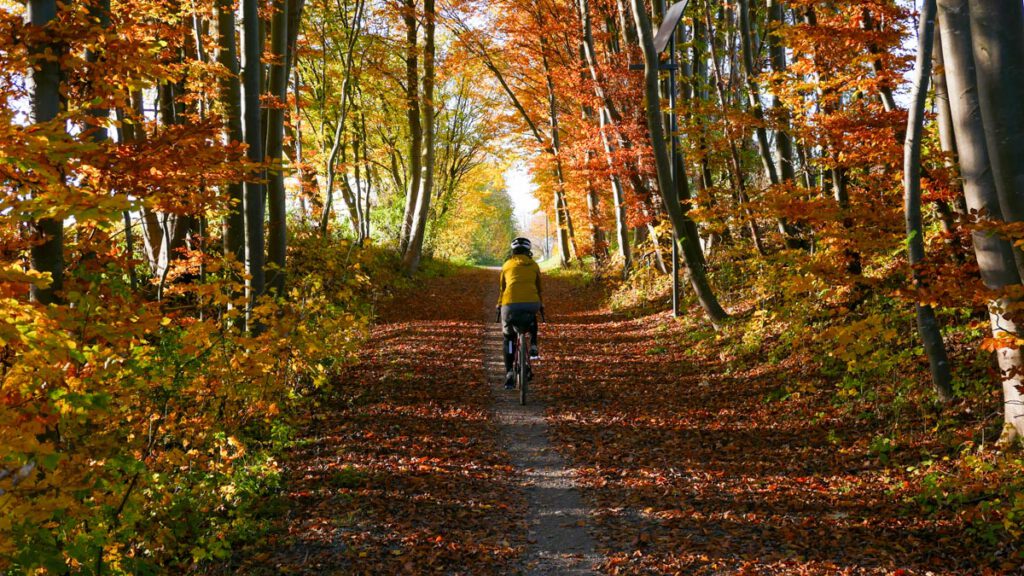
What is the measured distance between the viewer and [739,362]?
Answer: 374 inches

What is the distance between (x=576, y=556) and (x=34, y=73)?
5340 mm

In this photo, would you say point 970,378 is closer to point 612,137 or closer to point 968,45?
point 968,45

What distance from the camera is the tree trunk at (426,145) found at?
58.3 ft

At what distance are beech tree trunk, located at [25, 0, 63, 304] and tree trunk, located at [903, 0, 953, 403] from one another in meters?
6.96

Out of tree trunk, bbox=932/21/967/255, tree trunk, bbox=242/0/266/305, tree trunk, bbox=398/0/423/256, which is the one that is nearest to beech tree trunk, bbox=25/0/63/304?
tree trunk, bbox=242/0/266/305

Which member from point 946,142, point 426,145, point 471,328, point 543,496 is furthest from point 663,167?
point 426,145

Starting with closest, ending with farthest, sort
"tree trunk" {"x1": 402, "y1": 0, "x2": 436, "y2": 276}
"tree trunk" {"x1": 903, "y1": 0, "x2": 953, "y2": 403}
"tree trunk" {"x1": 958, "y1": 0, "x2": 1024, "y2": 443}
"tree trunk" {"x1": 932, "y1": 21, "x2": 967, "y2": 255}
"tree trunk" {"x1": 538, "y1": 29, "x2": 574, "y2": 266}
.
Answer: "tree trunk" {"x1": 958, "y1": 0, "x2": 1024, "y2": 443}
"tree trunk" {"x1": 903, "y1": 0, "x2": 953, "y2": 403}
"tree trunk" {"x1": 932, "y1": 21, "x2": 967, "y2": 255}
"tree trunk" {"x1": 402, "y1": 0, "x2": 436, "y2": 276}
"tree trunk" {"x1": 538, "y1": 29, "x2": 574, "y2": 266}

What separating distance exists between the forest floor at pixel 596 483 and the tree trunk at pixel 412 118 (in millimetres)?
10036

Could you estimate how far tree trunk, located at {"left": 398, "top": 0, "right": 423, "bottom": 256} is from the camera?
17.8 metres

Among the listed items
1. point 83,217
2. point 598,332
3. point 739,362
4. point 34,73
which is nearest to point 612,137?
point 598,332

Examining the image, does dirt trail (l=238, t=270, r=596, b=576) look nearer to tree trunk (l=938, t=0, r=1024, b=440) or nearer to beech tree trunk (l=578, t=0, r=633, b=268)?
tree trunk (l=938, t=0, r=1024, b=440)

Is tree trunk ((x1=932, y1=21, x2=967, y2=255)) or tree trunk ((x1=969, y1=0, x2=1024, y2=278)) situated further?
tree trunk ((x1=932, y1=21, x2=967, y2=255))

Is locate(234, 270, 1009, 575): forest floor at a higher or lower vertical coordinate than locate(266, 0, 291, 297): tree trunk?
lower

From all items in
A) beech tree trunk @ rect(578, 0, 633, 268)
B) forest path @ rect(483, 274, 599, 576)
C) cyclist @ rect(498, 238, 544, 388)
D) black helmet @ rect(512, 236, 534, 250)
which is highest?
beech tree trunk @ rect(578, 0, 633, 268)
